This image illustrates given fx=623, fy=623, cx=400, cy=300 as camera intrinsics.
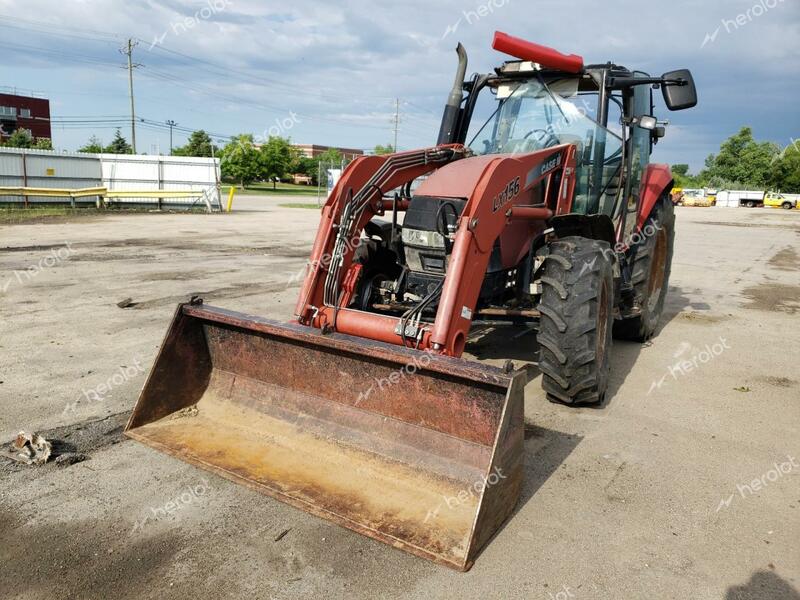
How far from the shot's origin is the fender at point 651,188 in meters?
6.47

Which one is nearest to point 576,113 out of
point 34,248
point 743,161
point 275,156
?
point 34,248

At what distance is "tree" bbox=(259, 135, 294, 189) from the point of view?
5566cm

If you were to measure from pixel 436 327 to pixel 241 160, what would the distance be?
175 feet

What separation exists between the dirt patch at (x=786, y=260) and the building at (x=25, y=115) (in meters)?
70.9

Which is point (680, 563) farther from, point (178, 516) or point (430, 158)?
point (430, 158)

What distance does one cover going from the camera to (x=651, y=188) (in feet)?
21.9

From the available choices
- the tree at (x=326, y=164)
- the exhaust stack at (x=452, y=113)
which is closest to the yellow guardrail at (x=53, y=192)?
the tree at (x=326, y=164)

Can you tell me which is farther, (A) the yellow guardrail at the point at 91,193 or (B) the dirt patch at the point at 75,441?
(A) the yellow guardrail at the point at 91,193

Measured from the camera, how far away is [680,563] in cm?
283

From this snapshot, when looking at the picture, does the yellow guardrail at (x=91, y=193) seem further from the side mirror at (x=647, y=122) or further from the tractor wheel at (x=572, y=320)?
the tractor wheel at (x=572, y=320)

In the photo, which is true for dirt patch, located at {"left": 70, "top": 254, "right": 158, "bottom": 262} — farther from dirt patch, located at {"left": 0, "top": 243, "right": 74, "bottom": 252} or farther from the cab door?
the cab door

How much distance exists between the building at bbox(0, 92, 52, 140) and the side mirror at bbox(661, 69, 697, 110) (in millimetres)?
75041

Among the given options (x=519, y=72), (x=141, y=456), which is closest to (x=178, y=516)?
(x=141, y=456)

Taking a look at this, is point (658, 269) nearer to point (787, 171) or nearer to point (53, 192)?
point (53, 192)
